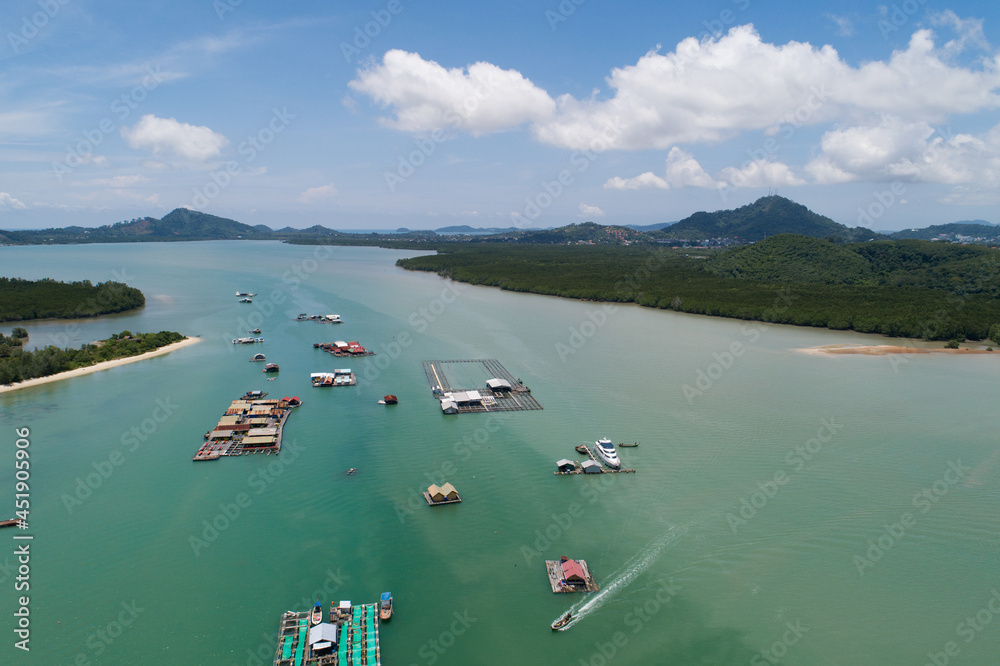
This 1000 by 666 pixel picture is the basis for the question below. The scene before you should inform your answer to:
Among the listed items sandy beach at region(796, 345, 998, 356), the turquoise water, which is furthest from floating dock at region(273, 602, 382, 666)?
sandy beach at region(796, 345, 998, 356)

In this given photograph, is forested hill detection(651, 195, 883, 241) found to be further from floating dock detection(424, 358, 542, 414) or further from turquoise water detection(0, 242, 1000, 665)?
floating dock detection(424, 358, 542, 414)

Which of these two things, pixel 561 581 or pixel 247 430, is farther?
pixel 247 430

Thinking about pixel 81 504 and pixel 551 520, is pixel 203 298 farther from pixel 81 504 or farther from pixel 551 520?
pixel 551 520

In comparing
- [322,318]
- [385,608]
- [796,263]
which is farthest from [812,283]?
[385,608]

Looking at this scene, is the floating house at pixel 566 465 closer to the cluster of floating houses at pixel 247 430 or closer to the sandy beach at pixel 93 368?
the cluster of floating houses at pixel 247 430

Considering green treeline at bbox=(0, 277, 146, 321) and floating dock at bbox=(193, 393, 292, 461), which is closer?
floating dock at bbox=(193, 393, 292, 461)

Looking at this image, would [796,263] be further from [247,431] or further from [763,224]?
[763,224]
